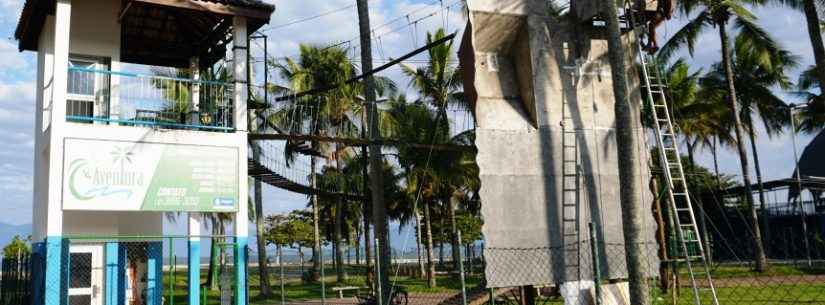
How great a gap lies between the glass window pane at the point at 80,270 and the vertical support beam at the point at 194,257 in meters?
2.36

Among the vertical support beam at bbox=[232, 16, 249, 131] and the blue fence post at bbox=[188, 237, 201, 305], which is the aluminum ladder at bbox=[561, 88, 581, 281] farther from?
the blue fence post at bbox=[188, 237, 201, 305]

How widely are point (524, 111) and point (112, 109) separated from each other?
9034 millimetres

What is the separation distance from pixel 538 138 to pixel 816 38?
8984mm

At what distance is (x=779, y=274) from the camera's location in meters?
29.0

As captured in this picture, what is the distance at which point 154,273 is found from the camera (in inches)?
638

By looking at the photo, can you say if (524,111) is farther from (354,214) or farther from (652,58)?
(354,214)

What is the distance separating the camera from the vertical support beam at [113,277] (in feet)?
51.6

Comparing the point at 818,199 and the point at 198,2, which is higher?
the point at 198,2

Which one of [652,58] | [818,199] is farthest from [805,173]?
[652,58]

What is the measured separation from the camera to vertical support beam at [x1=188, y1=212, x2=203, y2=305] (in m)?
14.9

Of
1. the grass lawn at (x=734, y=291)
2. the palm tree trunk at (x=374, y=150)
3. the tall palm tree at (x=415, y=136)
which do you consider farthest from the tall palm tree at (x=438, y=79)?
the palm tree trunk at (x=374, y=150)

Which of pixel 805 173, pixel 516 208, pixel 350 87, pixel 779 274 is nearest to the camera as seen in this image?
pixel 516 208

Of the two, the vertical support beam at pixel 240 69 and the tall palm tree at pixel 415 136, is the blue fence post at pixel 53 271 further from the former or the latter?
the tall palm tree at pixel 415 136

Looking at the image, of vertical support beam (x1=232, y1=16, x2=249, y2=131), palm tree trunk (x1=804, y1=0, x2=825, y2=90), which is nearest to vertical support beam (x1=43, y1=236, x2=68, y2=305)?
vertical support beam (x1=232, y1=16, x2=249, y2=131)
